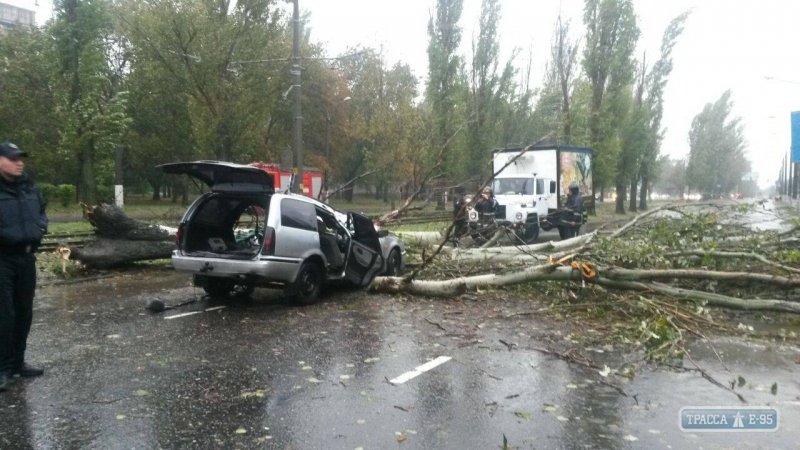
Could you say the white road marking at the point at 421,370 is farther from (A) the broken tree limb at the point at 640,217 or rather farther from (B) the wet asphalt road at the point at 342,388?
(A) the broken tree limb at the point at 640,217

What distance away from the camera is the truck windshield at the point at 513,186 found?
2034cm

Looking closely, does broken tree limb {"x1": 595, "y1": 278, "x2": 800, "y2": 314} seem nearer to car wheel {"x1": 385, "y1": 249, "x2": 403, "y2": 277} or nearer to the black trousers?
car wheel {"x1": 385, "y1": 249, "x2": 403, "y2": 277}

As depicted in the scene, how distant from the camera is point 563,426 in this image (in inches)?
178

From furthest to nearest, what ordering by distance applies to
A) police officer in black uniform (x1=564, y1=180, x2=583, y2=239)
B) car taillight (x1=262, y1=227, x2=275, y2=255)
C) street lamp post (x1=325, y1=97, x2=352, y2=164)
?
1. street lamp post (x1=325, y1=97, x2=352, y2=164)
2. police officer in black uniform (x1=564, y1=180, x2=583, y2=239)
3. car taillight (x1=262, y1=227, x2=275, y2=255)

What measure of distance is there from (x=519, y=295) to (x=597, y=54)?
30582mm

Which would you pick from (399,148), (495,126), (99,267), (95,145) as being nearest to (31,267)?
(99,267)

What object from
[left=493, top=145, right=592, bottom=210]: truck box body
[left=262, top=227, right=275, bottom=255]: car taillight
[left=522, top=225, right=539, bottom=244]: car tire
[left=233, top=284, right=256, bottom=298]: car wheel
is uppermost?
[left=493, top=145, right=592, bottom=210]: truck box body

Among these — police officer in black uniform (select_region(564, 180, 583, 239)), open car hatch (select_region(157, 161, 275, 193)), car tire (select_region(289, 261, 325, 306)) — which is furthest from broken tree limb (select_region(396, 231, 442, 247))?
police officer in black uniform (select_region(564, 180, 583, 239))

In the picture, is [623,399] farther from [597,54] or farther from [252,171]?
[597,54]

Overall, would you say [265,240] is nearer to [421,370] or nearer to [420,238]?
[421,370]

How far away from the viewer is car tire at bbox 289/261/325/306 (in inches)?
338

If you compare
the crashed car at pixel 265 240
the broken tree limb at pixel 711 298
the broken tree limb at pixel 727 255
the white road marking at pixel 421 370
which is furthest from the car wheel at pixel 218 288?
the broken tree limb at pixel 727 255

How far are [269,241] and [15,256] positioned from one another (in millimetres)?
3239

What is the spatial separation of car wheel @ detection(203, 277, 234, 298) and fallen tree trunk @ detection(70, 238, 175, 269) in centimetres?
341
